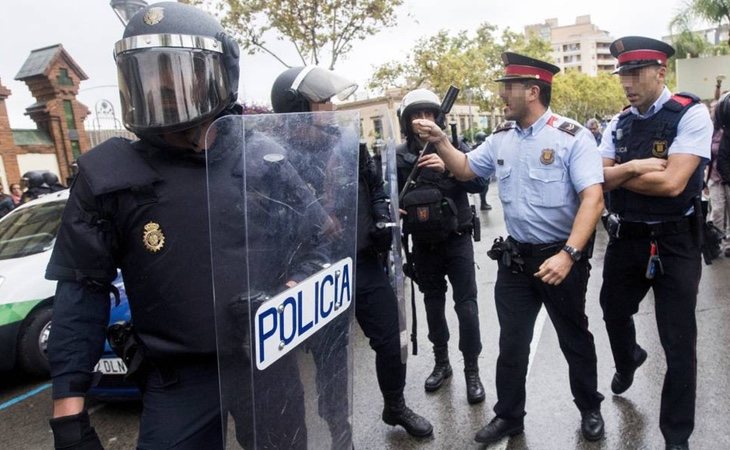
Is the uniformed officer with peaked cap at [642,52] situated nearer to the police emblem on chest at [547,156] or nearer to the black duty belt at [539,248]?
the police emblem on chest at [547,156]

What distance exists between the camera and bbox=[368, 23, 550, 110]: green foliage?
23.9 m

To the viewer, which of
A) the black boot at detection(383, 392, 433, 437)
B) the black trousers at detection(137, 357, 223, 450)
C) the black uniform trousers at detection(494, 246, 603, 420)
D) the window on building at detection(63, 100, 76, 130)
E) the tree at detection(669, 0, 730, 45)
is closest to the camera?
the black trousers at detection(137, 357, 223, 450)

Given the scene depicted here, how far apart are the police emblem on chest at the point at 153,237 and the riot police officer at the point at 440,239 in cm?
193

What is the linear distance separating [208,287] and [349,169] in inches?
22.2

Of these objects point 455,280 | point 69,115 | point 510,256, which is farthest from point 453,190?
point 69,115

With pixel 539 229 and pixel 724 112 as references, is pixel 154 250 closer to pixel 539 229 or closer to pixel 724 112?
pixel 539 229

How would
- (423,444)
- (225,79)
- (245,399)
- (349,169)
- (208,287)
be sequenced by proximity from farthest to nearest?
(423,444) < (349,169) < (225,79) < (208,287) < (245,399)

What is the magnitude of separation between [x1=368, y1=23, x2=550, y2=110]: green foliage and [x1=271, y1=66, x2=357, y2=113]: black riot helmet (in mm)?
17098

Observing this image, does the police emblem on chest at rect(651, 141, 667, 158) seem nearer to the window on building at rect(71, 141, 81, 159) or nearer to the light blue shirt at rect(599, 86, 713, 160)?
the light blue shirt at rect(599, 86, 713, 160)

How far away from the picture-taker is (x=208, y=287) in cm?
142

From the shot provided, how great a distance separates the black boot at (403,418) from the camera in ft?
9.34

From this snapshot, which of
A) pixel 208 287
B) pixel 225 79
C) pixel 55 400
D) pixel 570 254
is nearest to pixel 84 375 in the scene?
pixel 55 400

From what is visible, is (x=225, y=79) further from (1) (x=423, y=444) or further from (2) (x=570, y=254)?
(1) (x=423, y=444)

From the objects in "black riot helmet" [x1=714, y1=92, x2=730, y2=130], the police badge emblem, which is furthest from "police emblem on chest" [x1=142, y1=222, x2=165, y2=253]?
"black riot helmet" [x1=714, y1=92, x2=730, y2=130]
